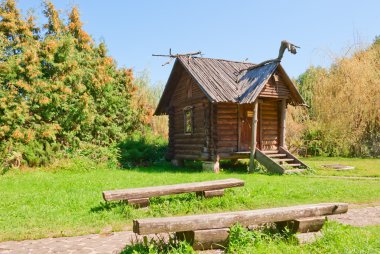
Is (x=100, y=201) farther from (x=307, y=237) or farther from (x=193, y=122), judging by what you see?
(x=193, y=122)

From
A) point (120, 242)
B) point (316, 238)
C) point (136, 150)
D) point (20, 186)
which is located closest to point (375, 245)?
point (316, 238)

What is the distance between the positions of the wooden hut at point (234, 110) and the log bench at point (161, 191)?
263 inches

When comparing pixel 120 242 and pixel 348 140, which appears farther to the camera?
pixel 348 140

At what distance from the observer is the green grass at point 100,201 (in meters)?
7.18

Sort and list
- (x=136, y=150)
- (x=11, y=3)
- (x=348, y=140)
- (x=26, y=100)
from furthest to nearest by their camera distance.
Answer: (x=348, y=140) → (x=136, y=150) → (x=11, y=3) → (x=26, y=100)

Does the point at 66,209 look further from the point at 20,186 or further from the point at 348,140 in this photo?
the point at 348,140

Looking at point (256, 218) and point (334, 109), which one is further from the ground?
point (334, 109)

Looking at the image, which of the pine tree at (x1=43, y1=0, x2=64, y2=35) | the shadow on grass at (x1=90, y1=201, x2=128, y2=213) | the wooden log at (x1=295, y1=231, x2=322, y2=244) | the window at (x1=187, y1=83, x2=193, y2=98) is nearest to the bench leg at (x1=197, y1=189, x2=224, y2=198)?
the shadow on grass at (x1=90, y1=201, x2=128, y2=213)

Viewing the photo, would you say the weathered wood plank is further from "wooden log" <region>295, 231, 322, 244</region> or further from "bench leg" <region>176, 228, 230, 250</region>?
"bench leg" <region>176, 228, 230, 250</region>

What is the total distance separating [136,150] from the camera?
20.9m

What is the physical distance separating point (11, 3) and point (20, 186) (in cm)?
1031

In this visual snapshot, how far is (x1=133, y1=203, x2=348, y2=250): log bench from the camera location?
15.3ft

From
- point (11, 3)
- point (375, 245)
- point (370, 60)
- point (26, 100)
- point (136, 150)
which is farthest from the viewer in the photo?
point (370, 60)

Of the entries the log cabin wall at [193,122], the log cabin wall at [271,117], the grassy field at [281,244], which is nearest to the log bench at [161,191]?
the grassy field at [281,244]
